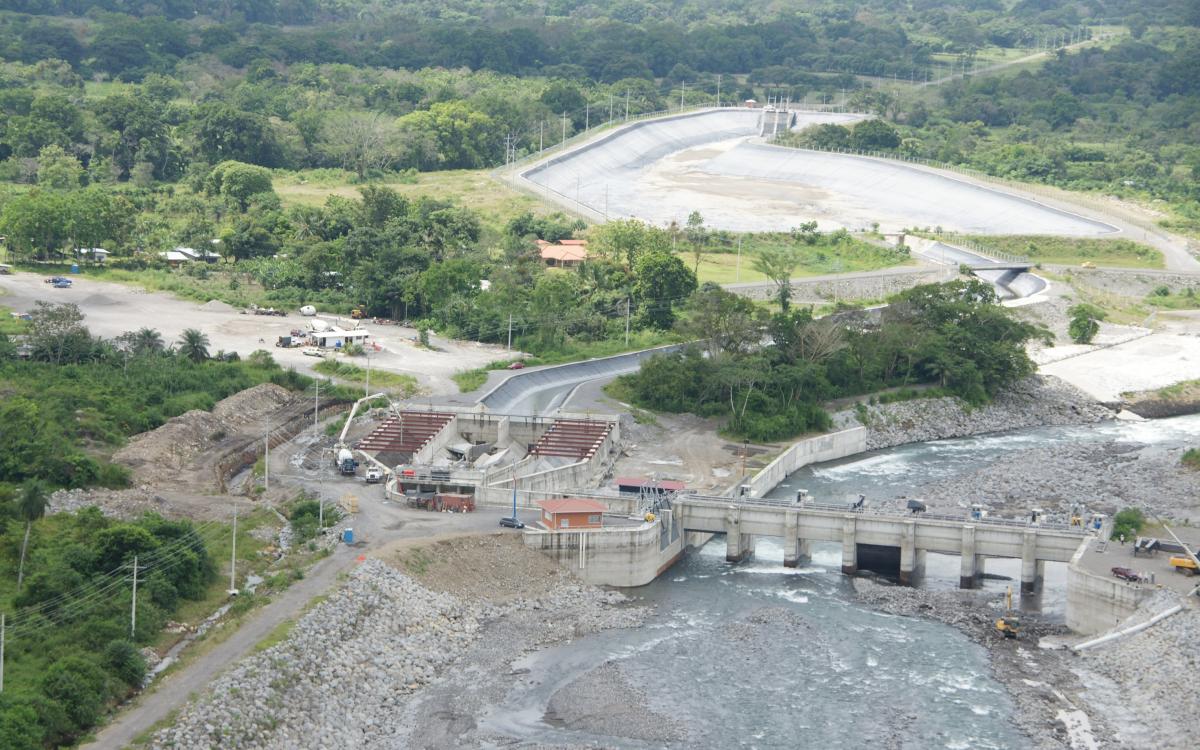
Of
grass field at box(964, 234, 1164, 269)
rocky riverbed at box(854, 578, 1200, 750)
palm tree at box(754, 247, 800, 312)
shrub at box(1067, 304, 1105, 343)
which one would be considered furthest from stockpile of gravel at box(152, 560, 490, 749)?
grass field at box(964, 234, 1164, 269)

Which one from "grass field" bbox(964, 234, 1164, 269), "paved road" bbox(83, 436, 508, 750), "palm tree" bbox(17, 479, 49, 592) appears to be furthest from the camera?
"grass field" bbox(964, 234, 1164, 269)

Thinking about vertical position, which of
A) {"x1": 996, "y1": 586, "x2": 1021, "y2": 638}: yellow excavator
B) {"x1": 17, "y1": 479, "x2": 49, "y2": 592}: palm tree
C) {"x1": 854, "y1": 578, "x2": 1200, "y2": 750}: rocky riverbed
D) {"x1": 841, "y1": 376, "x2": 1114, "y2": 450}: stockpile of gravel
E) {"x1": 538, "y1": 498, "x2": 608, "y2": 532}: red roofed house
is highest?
{"x1": 17, "y1": 479, "x2": 49, "y2": 592}: palm tree

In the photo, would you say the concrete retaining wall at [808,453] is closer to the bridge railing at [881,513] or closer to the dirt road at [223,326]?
the bridge railing at [881,513]

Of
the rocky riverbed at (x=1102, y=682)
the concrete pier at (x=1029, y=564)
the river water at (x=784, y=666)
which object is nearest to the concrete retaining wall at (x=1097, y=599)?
the rocky riverbed at (x=1102, y=682)

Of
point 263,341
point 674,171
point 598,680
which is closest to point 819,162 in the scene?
point 674,171

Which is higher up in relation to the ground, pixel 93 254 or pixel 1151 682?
pixel 93 254

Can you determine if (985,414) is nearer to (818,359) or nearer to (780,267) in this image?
(818,359)

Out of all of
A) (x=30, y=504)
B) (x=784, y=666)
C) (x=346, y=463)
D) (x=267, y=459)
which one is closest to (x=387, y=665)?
(x=784, y=666)

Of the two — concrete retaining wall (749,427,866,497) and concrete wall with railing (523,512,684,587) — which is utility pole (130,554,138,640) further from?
concrete retaining wall (749,427,866,497)
